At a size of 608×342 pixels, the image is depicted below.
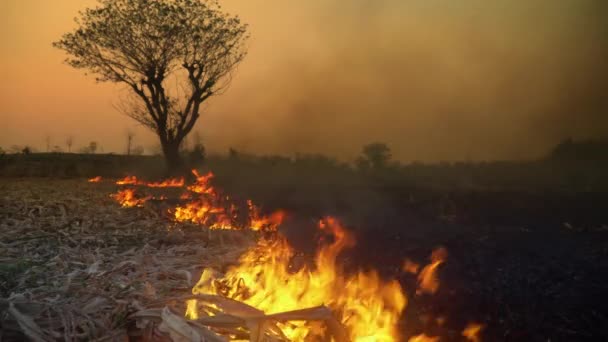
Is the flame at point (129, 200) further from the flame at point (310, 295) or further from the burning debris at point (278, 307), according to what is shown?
the flame at point (310, 295)

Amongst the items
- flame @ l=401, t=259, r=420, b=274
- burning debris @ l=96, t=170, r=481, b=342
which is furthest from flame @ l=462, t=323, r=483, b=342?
flame @ l=401, t=259, r=420, b=274

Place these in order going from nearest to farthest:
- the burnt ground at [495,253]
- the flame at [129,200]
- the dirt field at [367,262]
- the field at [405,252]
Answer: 1. the dirt field at [367,262]
2. the field at [405,252]
3. the burnt ground at [495,253]
4. the flame at [129,200]

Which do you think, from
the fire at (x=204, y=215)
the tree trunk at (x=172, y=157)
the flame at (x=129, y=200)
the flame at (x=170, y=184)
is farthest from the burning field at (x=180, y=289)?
the tree trunk at (x=172, y=157)

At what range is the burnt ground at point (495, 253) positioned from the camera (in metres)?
5.68

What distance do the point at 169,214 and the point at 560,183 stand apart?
51.5 ft

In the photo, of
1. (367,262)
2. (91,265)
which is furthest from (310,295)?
(367,262)

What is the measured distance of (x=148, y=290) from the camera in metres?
3.71

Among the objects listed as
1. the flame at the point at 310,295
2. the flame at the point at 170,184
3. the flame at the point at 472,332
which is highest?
the flame at the point at 170,184

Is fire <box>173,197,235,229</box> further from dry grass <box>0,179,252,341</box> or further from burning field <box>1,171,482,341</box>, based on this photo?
burning field <box>1,171,482,341</box>

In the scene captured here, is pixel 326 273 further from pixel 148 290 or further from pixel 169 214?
pixel 169 214

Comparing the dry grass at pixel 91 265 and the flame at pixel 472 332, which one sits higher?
the dry grass at pixel 91 265

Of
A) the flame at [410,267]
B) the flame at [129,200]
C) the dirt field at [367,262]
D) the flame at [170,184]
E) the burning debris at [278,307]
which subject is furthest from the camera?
the flame at [170,184]

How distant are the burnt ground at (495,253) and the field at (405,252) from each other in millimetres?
27

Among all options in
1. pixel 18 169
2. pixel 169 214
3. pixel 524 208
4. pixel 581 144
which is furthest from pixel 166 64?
pixel 581 144
